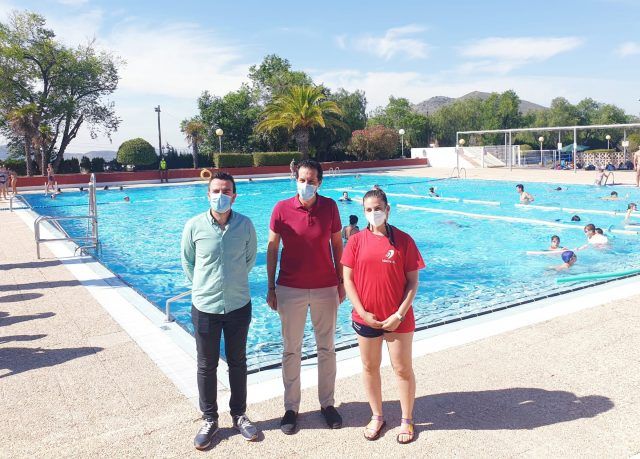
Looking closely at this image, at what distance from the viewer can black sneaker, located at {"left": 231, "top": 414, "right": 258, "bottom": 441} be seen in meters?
3.51

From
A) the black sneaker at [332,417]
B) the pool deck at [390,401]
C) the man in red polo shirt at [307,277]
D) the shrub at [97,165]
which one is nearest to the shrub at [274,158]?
the shrub at [97,165]

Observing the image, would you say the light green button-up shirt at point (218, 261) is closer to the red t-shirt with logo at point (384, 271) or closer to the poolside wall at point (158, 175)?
the red t-shirt with logo at point (384, 271)

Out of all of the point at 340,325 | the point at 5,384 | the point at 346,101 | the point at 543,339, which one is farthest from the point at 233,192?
the point at 346,101

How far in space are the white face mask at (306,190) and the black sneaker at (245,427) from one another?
5.21ft

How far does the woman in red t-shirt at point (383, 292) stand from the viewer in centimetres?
342

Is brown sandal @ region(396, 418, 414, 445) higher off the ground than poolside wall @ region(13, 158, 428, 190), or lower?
lower

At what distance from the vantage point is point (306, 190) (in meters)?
3.67

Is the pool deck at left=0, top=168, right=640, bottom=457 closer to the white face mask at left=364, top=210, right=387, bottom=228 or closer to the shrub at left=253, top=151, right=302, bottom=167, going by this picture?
the white face mask at left=364, top=210, right=387, bottom=228

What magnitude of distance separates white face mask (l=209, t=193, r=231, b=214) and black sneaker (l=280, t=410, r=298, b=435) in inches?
58.8

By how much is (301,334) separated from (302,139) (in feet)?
124

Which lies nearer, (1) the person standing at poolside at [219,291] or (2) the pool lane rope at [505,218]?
(1) the person standing at poolside at [219,291]

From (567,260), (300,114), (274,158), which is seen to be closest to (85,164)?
(274,158)

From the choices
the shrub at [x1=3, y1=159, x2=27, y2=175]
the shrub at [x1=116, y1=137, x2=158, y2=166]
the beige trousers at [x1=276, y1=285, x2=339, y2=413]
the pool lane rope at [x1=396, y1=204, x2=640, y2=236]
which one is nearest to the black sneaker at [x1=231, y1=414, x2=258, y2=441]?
the beige trousers at [x1=276, y1=285, x2=339, y2=413]

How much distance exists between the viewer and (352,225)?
10.5 meters
